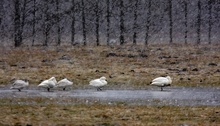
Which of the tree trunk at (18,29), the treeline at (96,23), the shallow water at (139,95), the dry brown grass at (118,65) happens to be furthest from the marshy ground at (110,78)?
the treeline at (96,23)

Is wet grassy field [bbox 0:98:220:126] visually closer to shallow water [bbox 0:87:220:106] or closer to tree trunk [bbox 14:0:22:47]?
shallow water [bbox 0:87:220:106]

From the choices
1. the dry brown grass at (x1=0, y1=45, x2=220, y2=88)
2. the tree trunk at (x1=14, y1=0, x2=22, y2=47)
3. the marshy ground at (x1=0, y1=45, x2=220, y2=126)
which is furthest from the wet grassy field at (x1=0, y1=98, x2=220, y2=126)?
the tree trunk at (x1=14, y1=0, x2=22, y2=47)

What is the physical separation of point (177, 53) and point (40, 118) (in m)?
48.7

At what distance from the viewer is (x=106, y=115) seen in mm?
21047

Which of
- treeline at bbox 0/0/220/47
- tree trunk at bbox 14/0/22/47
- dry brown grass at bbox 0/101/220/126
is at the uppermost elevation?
treeline at bbox 0/0/220/47

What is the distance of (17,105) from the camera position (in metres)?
24.1

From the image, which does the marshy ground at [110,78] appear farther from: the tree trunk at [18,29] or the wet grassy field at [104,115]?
the tree trunk at [18,29]

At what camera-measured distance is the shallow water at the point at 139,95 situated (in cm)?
2610

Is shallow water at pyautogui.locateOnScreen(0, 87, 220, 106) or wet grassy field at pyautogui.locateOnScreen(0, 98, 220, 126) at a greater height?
shallow water at pyautogui.locateOnScreen(0, 87, 220, 106)

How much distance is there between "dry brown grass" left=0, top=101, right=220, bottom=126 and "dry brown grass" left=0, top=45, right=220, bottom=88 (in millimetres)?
13153

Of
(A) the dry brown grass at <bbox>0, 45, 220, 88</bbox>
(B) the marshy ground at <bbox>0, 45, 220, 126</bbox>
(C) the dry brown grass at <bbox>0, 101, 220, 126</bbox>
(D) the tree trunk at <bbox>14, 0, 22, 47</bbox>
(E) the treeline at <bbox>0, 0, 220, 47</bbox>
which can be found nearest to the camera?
(C) the dry brown grass at <bbox>0, 101, 220, 126</bbox>

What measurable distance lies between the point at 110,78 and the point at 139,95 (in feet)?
37.0

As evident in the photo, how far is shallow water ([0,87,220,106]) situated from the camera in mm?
26095

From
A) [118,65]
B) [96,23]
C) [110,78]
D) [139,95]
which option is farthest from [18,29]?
[139,95]
